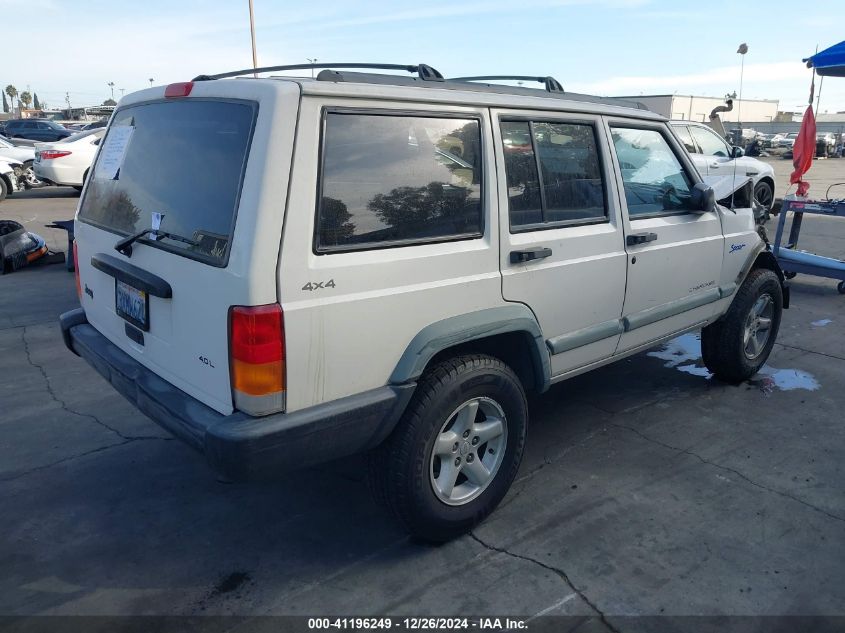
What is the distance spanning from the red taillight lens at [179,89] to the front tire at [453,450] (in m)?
1.55

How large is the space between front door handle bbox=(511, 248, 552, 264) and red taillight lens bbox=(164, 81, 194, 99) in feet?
5.07

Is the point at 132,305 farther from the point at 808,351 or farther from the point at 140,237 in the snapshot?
the point at 808,351

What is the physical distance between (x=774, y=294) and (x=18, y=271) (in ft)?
26.9

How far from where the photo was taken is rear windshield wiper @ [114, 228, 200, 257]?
2.59 meters

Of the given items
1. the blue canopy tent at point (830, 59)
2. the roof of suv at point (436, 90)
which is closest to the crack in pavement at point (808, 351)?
the roof of suv at point (436, 90)

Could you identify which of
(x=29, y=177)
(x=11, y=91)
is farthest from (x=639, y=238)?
(x=11, y=91)

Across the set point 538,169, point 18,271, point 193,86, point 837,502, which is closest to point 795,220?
point 837,502

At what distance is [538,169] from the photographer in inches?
125

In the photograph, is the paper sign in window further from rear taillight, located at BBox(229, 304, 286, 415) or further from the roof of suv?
rear taillight, located at BBox(229, 304, 286, 415)

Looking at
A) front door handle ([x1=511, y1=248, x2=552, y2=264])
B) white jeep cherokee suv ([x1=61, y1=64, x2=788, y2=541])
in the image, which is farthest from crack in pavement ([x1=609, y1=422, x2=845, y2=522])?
front door handle ([x1=511, y1=248, x2=552, y2=264])

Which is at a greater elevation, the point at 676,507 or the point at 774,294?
the point at 774,294

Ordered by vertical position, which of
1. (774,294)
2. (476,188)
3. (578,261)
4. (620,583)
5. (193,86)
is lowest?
(620,583)

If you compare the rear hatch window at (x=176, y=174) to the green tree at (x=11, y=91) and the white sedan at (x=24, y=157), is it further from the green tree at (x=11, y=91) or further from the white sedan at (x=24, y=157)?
the green tree at (x=11, y=91)

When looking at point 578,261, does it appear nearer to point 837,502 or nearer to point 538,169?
point 538,169
